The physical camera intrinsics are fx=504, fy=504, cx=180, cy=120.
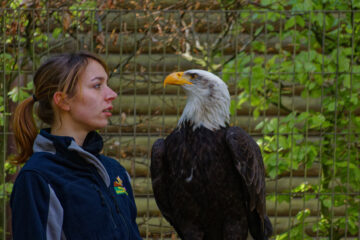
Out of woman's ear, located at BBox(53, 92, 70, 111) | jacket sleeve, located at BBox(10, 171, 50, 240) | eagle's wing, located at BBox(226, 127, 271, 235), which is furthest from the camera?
eagle's wing, located at BBox(226, 127, 271, 235)

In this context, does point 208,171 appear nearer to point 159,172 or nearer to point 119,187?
point 159,172

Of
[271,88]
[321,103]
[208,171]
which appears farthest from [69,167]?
[271,88]

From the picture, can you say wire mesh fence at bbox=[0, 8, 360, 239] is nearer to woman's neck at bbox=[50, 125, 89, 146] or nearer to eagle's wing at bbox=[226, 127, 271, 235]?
eagle's wing at bbox=[226, 127, 271, 235]

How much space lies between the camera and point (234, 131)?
9.39 ft

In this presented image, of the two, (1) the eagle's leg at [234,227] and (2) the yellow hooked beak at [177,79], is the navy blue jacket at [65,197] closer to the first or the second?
(2) the yellow hooked beak at [177,79]

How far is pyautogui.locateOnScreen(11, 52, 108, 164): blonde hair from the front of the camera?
1.86m

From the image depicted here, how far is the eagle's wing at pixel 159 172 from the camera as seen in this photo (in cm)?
296

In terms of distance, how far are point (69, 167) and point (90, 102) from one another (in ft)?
0.87

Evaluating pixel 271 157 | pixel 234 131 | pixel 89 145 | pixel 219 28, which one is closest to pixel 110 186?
pixel 89 145

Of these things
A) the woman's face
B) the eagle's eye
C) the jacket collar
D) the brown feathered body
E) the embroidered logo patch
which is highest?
the eagle's eye

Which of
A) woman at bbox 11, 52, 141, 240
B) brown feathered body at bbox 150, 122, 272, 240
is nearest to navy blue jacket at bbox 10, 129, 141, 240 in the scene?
woman at bbox 11, 52, 141, 240

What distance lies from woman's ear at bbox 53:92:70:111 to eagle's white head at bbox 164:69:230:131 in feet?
3.72

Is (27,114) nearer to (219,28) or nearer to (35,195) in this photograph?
(35,195)

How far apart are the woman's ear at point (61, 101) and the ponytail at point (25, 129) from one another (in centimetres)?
12
